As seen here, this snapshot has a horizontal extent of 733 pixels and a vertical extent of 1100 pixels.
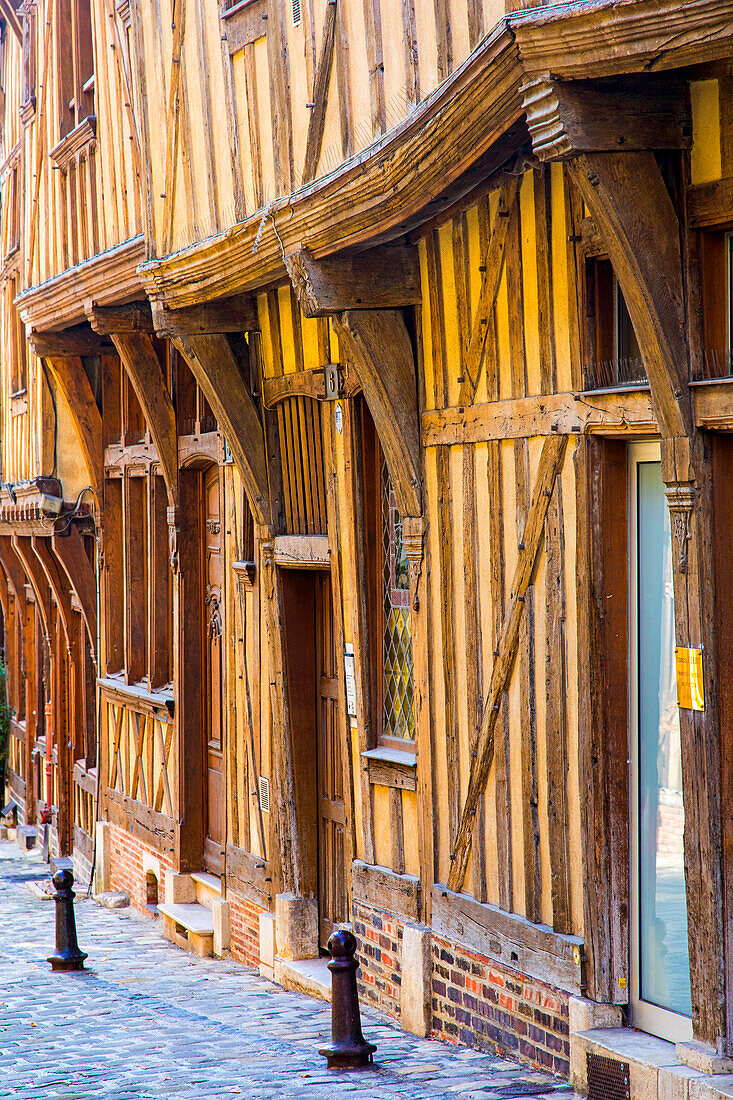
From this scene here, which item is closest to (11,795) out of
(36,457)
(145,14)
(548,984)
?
(36,457)

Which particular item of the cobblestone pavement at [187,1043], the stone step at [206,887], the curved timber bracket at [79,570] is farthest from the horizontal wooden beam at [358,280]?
the curved timber bracket at [79,570]

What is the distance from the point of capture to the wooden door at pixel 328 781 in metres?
8.00

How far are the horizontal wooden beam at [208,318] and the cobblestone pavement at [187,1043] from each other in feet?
12.8

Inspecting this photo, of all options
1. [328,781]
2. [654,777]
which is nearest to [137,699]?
[328,781]

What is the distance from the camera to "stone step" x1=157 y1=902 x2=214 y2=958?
9.27 m

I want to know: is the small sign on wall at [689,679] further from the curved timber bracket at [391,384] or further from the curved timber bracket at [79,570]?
the curved timber bracket at [79,570]

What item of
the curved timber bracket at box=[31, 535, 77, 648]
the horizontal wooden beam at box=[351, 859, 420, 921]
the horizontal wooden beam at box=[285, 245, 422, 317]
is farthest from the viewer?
the curved timber bracket at box=[31, 535, 77, 648]

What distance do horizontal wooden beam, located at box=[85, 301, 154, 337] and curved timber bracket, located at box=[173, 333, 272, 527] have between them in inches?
81.9

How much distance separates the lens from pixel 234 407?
825 cm

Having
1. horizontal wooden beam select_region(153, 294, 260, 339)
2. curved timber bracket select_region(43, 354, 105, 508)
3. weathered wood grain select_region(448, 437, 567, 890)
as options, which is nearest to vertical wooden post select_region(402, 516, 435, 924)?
weathered wood grain select_region(448, 437, 567, 890)

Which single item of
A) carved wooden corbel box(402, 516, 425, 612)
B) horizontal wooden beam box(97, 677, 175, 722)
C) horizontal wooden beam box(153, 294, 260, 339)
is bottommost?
horizontal wooden beam box(97, 677, 175, 722)

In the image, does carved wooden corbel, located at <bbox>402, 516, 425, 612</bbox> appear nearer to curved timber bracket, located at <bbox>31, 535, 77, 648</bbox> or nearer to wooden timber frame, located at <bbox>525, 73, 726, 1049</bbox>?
wooden timber frame, located at <bbox>525, 73, 726, 1049</bbox>

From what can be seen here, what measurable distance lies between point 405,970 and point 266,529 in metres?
2.94

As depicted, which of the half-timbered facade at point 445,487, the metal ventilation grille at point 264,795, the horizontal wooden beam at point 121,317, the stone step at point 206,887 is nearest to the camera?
the half-timbered facade at point 445,487
